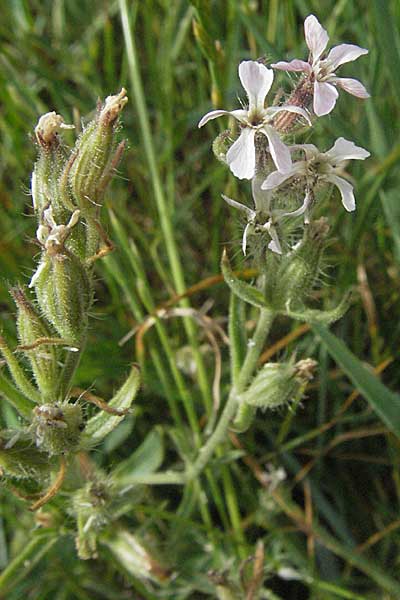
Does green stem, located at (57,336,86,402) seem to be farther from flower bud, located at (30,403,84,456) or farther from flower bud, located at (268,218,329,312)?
flower bud, located at (268,218,329,312)

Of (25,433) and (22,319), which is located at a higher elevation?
(22,319)

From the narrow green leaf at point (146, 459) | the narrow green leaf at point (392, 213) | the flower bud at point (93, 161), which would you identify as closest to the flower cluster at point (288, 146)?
the flower bud at point (93, 161)

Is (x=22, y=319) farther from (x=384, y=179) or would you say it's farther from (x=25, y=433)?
(x=384, y=179)

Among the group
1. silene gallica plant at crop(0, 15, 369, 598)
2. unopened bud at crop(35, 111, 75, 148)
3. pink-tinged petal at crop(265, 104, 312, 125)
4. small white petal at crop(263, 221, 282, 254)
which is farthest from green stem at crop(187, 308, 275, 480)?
unopened bud at crop(35, 111, 75, 148)

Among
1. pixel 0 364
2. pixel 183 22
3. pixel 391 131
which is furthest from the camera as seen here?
pixel 183 22

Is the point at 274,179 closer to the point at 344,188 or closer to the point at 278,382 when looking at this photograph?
the point at 344,188

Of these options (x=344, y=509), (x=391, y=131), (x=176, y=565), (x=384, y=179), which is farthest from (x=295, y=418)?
(x=391, y=131)

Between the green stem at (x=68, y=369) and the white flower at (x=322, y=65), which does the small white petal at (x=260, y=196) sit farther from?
the green stem at (x=68, y=369)
